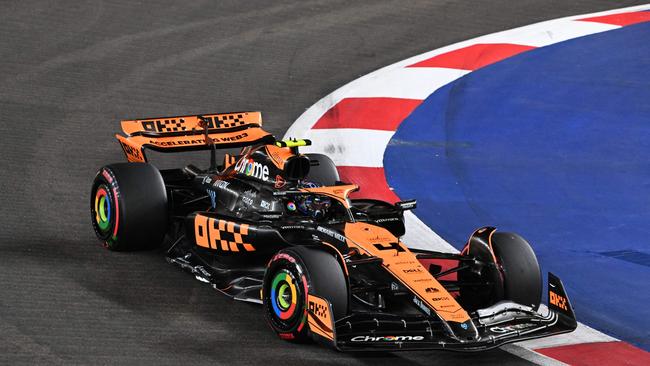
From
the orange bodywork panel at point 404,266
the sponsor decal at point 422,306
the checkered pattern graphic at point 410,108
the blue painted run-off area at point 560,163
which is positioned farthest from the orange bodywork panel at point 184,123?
the sponsor decal at point 422,306

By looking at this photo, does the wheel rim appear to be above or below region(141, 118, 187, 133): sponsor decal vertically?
below

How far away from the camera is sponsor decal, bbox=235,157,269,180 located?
909 cm

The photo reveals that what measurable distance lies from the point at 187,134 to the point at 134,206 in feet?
4.37

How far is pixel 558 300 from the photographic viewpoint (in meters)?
7.79

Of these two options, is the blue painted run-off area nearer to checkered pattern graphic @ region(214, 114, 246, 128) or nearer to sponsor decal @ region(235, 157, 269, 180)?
checkered pattern graphic @ region(214, 114, 246, 128)

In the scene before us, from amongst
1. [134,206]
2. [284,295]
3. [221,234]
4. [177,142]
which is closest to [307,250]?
[284,295]

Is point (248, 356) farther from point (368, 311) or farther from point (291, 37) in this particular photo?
point (291, 37)

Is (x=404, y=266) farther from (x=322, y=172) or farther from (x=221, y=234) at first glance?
(x=322, y=172)

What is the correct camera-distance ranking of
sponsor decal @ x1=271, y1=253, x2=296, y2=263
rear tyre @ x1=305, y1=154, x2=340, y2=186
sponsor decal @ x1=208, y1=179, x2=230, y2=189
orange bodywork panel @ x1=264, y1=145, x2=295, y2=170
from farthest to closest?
1. rear tyre @ x1=305, y1=154, x2=340, y2=186
2. sponsor decal @ x1=208, y1=179, x2=230, y2=189
3. orange bodywork panel @ x1=264, y1=145, x2=295, y2=170
4. sponsor decal @ x1=271, y1=253, x2=296, y2=263

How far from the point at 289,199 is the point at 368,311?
1315 millimetres

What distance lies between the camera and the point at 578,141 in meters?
12.3

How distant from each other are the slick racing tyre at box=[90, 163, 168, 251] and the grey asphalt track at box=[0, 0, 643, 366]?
0.54 ft

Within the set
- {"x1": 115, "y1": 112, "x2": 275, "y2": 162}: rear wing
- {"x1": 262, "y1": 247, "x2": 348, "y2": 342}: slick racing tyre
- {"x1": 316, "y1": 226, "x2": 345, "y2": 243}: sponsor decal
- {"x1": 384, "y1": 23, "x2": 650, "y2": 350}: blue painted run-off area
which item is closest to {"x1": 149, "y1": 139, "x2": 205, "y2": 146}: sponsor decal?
{"x1": 115, "y1": 112, "x2": 275, "y2": 162}: rear wing

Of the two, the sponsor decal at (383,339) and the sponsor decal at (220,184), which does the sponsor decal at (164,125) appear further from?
the sponsor decal at (383,339)
